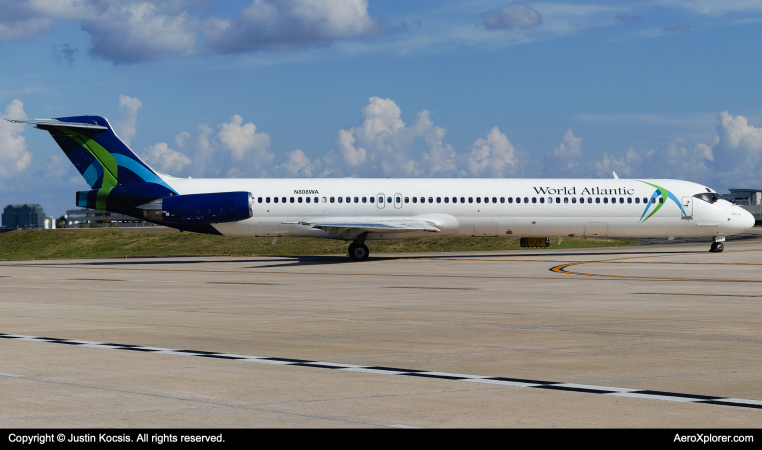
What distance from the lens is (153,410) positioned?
27.3ft

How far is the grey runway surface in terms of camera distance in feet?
27.0

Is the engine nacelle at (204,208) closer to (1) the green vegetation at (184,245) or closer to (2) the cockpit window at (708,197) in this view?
(1) the green vegetation at (184,245)

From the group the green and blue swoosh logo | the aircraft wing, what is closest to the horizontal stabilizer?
the aircraft wing

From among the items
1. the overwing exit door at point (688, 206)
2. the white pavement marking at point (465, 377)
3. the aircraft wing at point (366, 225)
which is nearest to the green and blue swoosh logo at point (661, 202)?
the overwing exit door at point (688, 206)

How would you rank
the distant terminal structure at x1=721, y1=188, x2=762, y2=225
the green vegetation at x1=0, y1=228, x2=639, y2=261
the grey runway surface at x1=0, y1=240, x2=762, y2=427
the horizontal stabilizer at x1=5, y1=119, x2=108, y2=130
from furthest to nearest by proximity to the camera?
the distant terminal structure at x1=721, y1=188, x2=762, y2=225 → the green vegetation at x1=0, y1=228, x2=639, y2=261 → the horizontal stabilizer at x1=5, y1=119, x2=108, y2=130 → the grey runway surface at x1=0, y1=240, x2=762, y2=427

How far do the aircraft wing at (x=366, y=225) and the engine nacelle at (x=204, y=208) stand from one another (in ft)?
9.10

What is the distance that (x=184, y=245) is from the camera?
216ft

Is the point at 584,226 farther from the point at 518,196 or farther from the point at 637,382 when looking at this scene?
the point at 637,382

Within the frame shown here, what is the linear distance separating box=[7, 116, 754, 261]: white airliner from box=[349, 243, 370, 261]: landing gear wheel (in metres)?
0.05

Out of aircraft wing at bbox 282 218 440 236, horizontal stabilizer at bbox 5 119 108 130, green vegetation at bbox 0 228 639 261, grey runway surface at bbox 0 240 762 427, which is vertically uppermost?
horizontal stabilizer at bbox 5 119 108 130

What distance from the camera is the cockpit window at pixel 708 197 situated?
45.6 m

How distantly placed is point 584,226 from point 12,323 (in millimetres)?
32959

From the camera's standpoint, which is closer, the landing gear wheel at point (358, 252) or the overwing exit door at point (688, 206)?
the landing gear wheel at point (358, 252)

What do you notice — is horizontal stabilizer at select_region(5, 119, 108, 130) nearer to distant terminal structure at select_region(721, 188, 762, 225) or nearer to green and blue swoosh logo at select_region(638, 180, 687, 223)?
green and blue swoosh logo at select_region(638, 180, 687, 223)
